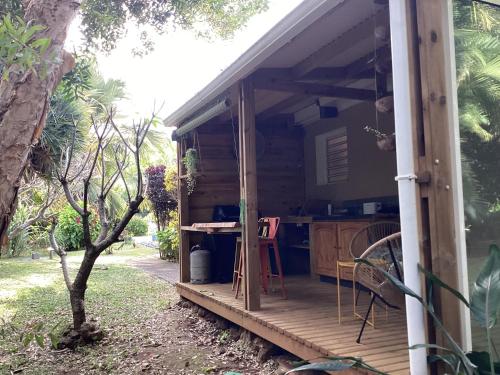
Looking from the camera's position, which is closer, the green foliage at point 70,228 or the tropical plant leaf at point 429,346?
the tropical plant leaf at point 429,346

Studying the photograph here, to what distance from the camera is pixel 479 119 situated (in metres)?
2.47

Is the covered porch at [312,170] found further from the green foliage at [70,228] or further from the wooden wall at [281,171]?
the green foliage at [70,228]

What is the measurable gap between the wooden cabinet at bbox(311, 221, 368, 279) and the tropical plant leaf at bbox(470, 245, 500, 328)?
314 cm

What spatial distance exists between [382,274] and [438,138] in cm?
112

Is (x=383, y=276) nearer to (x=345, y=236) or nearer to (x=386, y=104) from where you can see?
(x=386, y=104)

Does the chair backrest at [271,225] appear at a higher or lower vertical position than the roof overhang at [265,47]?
lower

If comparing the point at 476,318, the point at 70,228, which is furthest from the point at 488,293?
the point at 70,228

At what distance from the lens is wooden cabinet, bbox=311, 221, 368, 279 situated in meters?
5.59

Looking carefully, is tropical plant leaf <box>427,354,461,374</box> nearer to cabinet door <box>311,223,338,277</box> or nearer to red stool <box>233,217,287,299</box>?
red stool <box>233,217,287,299</box>

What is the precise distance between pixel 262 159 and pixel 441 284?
5.35 meters

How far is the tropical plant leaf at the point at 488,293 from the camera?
2.05 metres

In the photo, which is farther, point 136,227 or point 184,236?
point 136,227

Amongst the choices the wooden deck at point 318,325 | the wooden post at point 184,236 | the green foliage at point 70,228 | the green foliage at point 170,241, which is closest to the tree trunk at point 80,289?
the wooden deck at point 318,325

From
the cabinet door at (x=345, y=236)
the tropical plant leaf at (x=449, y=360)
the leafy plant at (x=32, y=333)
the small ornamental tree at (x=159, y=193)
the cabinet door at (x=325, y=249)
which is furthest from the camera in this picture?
the small ornamental tree at (x=159, y=193)
